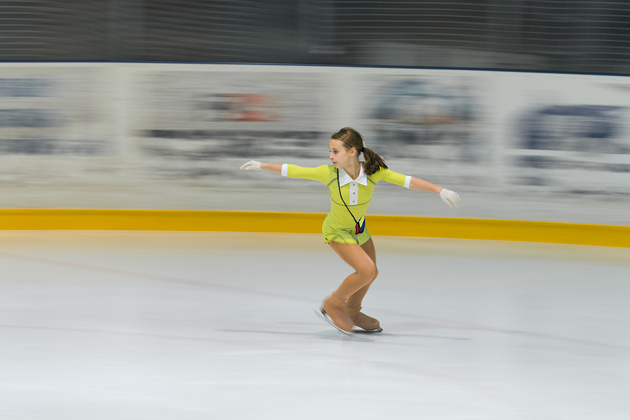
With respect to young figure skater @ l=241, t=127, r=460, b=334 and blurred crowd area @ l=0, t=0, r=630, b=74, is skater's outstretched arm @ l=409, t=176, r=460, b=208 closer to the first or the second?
young figure skater @ l=241, t=127, r=460, b=334

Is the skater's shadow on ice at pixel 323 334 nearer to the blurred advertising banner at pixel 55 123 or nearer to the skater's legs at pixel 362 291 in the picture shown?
the skater's legs at pixel 362 291

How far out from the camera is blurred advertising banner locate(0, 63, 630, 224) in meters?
7.73

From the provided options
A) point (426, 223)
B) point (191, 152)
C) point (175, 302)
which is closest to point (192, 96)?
point (191, 152)

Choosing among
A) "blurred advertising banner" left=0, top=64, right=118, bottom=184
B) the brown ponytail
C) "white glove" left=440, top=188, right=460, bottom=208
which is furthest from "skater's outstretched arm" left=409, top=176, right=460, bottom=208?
"blurred advertising banner" left=0, top=64, right=118, bottom=184

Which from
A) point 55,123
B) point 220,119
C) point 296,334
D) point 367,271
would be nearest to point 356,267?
point 367,271

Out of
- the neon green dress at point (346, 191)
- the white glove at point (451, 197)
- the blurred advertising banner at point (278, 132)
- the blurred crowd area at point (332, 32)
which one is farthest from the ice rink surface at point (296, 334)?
the blurred crowd area at point (332, 32)

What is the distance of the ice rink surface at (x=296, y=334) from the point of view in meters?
3.50

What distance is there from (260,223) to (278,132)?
Answer: 0.96 m

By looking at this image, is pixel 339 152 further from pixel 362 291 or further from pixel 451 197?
pixel 362 291

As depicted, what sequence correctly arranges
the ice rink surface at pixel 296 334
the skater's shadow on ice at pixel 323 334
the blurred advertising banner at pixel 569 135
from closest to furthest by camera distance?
the ice rink surface at pixel 296 334 → the skater's shadow on ice at pixel 323 334 → the blurred advertising banner at pixel 569 135

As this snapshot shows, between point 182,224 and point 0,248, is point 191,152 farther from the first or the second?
point 0,248

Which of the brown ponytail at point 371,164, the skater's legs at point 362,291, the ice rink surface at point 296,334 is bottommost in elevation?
the ice rink surface at point 296,334

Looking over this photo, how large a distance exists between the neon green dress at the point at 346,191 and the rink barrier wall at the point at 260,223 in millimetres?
3496

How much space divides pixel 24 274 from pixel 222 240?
212 cm
